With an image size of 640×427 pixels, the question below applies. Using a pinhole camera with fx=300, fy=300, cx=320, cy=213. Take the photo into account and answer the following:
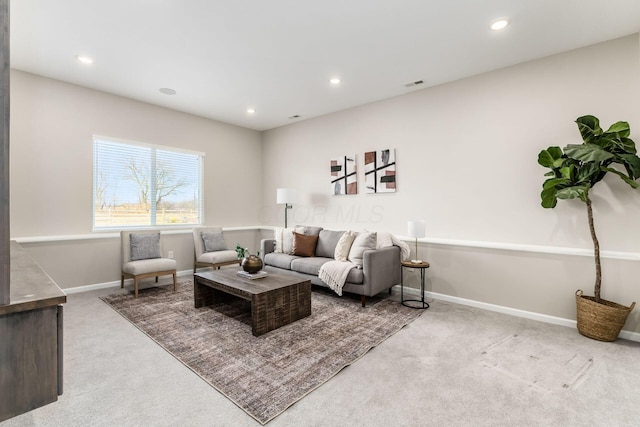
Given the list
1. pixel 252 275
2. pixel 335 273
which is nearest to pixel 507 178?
pixel 335 273

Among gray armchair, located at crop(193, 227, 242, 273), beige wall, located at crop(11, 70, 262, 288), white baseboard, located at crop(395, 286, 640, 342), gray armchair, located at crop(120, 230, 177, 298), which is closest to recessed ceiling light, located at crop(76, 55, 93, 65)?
beige wall, located at crop(11, 70, 262, 288)

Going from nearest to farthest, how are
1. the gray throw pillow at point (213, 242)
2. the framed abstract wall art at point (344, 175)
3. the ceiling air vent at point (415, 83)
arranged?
the ceiling air vent at point (415, 83) < the framed abstract wall art at point (344, 175) < the gray throw pillow at point (213, 242)

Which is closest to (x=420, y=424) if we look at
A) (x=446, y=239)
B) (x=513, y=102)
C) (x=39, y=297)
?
(x=39, y=297)

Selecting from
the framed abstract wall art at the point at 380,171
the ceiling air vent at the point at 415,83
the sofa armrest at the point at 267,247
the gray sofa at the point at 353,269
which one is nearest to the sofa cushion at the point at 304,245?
the gray sofa at the point at 353,269

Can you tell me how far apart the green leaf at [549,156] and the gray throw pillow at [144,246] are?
5.08 meters

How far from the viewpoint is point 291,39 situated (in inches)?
118

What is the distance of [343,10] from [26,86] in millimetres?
4080

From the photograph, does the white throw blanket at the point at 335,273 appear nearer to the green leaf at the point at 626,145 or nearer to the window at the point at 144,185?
the green leaf at the point at 626,145

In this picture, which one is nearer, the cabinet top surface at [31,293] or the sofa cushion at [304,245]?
the cabinet top surface at [31,293]

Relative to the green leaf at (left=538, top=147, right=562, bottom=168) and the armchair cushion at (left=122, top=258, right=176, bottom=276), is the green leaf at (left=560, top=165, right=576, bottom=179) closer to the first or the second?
the green leaf at (left=538, top=147, right=562, bottom=168)

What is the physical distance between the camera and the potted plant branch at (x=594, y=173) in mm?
2658

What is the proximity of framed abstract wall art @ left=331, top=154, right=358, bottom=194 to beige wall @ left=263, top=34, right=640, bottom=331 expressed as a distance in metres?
0.14

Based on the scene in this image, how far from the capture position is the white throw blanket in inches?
148

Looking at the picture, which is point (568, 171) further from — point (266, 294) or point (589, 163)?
point (266, 294)
